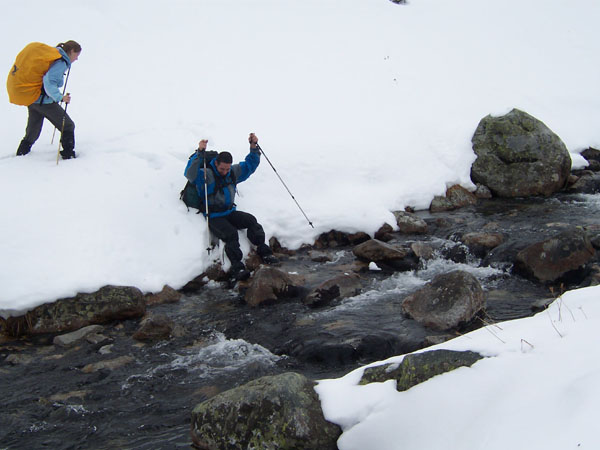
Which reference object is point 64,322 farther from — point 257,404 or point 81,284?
point 257,404

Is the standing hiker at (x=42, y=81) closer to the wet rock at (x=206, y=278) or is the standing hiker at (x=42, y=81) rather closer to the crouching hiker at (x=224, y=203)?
the crouching hiker at (x=224, y=203)

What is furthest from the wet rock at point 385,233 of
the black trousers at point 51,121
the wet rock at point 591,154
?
the wet rock at point 591,154

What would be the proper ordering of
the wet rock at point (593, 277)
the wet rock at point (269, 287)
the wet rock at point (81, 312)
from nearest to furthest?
the wet rock at point (81, 312) → the wet rock at point (593, 277) → the wet rock at point (269, 287)

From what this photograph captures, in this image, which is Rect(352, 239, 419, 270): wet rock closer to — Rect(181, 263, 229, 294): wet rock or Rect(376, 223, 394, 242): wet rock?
Rect(376, 223, 394, 242): wet rock

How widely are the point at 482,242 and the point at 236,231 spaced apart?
4.91 metres

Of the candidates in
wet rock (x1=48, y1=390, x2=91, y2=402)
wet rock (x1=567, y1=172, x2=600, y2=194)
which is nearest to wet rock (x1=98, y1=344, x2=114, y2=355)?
wet rock (x1=48, y1=390, x2=91, y2=402)

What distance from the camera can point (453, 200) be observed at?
13391 mm

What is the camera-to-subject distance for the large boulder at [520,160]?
13781 millimetres

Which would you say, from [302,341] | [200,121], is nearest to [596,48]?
[200,121]

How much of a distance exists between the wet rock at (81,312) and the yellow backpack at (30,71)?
4.64 metres

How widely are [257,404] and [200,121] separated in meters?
10.4

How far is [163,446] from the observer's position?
517cm

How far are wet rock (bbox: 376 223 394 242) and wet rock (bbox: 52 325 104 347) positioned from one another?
6.05m

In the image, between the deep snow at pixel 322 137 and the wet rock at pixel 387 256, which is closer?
the deep snow at pixel 322 137
